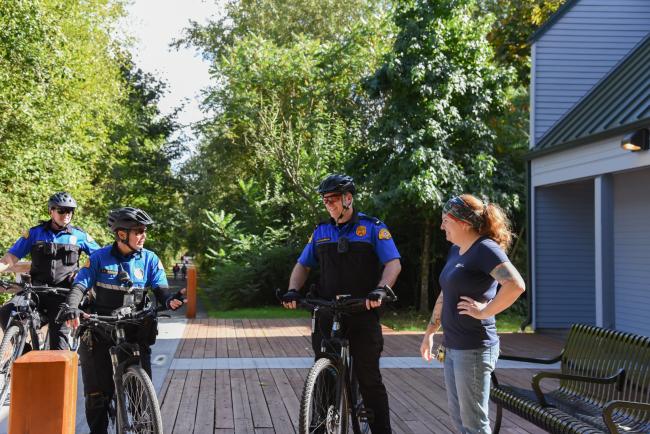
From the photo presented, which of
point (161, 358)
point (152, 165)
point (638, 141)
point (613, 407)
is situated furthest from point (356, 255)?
point (152, 165)

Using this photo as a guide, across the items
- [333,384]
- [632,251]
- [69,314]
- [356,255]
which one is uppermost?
[632,251]

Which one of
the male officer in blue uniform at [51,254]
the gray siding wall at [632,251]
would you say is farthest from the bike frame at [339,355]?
the gray siding wall at [632,251]

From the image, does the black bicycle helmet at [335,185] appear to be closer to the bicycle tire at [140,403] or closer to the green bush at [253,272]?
the bicycle tire at [140,403]

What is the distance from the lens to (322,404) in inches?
197

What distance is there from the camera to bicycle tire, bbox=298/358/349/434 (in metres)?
4.74

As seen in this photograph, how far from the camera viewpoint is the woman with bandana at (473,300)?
4.30 metres

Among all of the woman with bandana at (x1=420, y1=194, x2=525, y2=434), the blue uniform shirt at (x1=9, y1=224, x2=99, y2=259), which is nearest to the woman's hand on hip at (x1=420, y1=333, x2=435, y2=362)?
the woman with bandana at (x1=420, y1=194, x2=525, y2=434)

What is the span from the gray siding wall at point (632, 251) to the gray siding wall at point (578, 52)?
210 cm

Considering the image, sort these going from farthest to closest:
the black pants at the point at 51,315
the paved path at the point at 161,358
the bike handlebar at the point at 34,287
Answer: the black pants at the point at 51,315, the bike handlebar at the point at 34,287, the paved path at the point at 161,358

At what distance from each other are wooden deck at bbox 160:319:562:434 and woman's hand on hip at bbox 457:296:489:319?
252 centimetres

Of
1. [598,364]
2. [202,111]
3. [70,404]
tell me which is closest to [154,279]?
[70,404]

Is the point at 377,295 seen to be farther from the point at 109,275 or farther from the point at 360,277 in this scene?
the point at 109,275

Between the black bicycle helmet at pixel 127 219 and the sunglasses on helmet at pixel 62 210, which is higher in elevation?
the sunglasses on helmet at pixel 62 210

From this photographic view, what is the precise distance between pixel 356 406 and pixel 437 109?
40.7 feet
